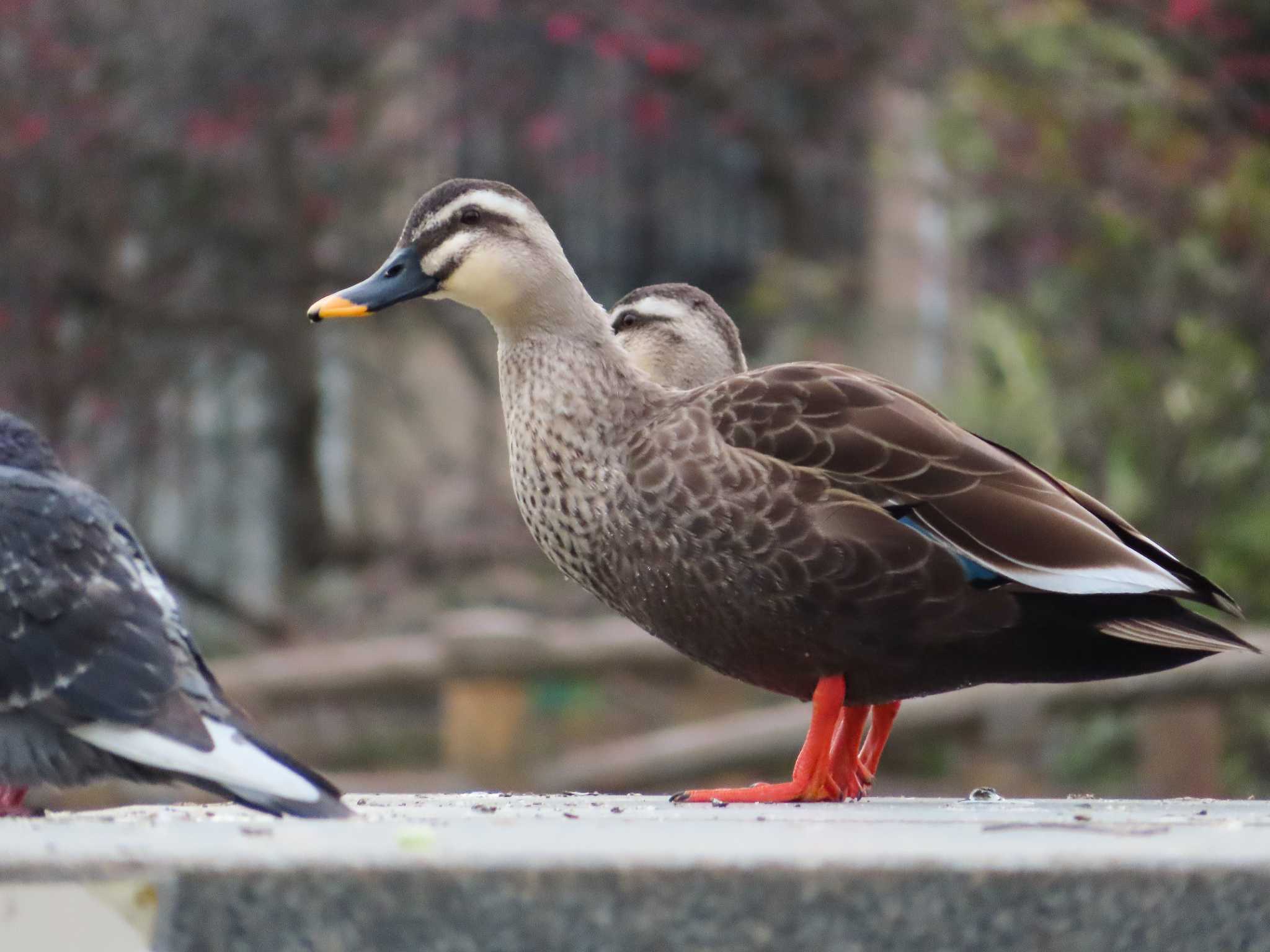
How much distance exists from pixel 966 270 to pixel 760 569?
7880 mm

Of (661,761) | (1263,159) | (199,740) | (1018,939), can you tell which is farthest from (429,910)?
(1263,159)

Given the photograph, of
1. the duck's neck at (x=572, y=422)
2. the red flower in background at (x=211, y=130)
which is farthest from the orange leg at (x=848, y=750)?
the red flower in background at (x=211, y=130)

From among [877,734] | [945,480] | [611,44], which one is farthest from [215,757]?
[611,44]

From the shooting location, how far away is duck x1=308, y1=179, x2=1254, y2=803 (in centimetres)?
298

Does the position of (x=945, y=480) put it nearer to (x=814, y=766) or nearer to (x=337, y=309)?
(x=814, y=766)

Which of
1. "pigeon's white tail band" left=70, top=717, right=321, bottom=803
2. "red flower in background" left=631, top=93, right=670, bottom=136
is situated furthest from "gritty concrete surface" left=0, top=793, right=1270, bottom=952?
"red flower in background" left=631, top=93, right=670, bottom=136

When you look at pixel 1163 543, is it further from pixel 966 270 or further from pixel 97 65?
pixel 97 65

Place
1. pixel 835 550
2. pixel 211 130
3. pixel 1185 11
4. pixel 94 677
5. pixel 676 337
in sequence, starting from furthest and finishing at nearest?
pixel 211 130 → pixel 1185 11 → pixel 676 337 → pixel 835 550 → pixel 94 677

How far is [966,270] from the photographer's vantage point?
34.8 ft

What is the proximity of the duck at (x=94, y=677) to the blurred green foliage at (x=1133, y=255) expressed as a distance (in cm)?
488

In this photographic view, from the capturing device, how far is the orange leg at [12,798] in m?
2.76

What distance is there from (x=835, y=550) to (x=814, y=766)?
357mm

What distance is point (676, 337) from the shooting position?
374cm

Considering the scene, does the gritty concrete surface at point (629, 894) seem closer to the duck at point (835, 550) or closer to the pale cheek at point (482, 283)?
the duck at point (835, 550)
